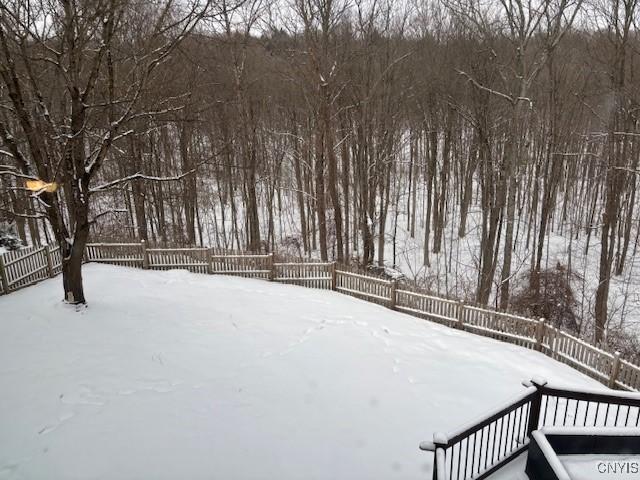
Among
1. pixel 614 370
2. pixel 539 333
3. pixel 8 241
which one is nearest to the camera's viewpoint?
pixel 614 370

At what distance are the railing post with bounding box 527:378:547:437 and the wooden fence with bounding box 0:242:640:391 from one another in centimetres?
396

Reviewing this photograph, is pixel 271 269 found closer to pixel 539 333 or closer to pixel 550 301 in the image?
pixel 539 333

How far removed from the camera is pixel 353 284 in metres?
13.7

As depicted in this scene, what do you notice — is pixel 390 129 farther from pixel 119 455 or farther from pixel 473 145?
pixel 119 455

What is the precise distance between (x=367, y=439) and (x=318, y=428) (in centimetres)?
78

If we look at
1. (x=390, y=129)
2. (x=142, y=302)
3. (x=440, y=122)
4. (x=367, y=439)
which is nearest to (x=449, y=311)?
(x=367, y=439)

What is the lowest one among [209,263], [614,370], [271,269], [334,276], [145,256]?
[614,370]

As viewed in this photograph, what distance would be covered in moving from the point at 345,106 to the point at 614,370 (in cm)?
1534

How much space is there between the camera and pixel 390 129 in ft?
61.4

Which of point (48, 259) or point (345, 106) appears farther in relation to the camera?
point (345, 106)

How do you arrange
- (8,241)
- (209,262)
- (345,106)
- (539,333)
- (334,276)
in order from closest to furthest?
(539,333) < (334,276) < (209,262) < (8,241) < (345,106)

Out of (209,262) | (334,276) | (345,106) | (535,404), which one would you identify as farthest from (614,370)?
(345,106)

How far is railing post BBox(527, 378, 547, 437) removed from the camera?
19.3ft

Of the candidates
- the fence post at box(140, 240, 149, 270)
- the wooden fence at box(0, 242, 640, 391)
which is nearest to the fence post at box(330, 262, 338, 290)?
the wooden fence at box(0, 242, 640, 391)
